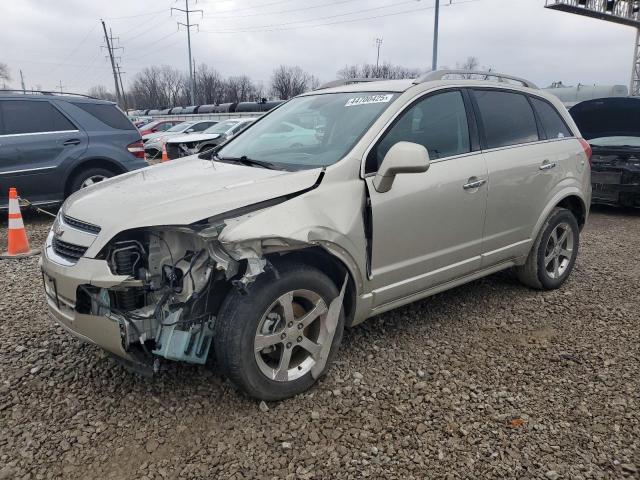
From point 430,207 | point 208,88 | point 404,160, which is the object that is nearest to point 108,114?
point 430,207

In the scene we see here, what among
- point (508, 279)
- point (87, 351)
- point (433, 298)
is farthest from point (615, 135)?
point (87, 351)

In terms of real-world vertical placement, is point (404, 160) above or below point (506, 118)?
below

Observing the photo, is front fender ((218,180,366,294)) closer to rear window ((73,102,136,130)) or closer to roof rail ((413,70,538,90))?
roof rail ((413,70,538,90))

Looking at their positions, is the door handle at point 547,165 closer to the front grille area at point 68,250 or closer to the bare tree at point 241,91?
the front grille area at point 68,250

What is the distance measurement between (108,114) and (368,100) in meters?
5.82

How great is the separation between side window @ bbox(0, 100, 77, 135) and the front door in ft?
19.7

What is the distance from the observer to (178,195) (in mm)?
2666

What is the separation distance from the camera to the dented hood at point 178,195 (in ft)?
8.16

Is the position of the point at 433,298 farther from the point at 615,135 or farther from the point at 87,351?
the point at 615,135

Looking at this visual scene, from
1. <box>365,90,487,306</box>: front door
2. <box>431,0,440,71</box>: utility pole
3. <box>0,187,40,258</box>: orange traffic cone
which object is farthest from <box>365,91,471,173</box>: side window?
<box>431,0,440,71</box>: utility pole

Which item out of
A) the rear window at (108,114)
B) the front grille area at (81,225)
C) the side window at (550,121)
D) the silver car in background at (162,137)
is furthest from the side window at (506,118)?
the silver car in background at (162,137)

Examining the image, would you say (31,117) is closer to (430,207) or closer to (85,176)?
(85,176)

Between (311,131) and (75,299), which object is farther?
(311,131)

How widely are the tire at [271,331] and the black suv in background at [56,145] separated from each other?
5.73 metres
